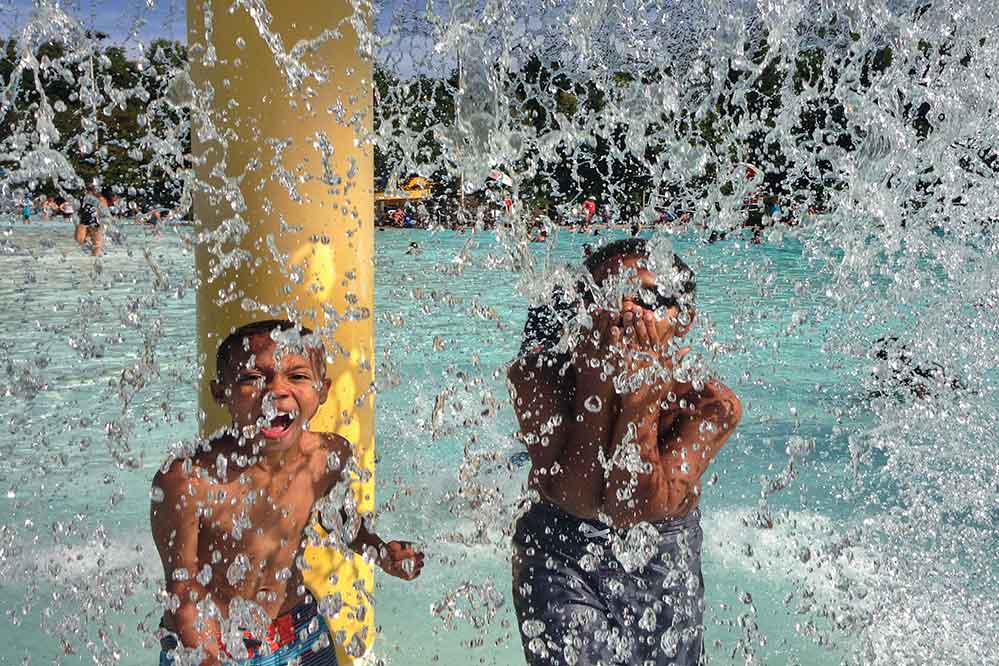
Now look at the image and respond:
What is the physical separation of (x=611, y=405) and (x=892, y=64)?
2.35m

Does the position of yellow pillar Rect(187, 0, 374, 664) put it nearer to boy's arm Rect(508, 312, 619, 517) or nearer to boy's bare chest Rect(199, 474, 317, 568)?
boy's bare chest Rect(199, 474, 317, 568)

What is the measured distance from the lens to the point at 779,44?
3896mm

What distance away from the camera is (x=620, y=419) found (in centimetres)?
225

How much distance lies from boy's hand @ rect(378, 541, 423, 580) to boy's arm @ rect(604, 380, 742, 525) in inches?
17.4

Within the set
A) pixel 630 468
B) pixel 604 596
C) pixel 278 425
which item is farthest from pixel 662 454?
pixel 278 425


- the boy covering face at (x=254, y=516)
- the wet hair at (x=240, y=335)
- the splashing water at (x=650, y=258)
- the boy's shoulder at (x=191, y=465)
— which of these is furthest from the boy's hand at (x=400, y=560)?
the wet hair at (x=240, y=335)

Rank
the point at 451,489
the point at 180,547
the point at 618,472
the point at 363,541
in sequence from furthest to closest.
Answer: the point at 451,489
the point at 363,541
the point at 618,472
the point at 180,547

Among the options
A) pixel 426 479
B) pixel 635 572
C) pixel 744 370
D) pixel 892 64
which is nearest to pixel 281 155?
pixel 635 572

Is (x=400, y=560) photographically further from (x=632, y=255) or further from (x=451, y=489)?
(x=451, y=489)

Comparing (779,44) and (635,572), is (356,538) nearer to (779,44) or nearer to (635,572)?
(635,572)

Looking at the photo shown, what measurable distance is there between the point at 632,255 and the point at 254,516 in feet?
3.30

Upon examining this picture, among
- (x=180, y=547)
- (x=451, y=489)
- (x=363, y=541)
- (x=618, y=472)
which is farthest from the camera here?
(x=451, y=489)

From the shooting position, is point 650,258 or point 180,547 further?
point 650,258

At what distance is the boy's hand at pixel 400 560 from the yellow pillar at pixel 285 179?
285 mm
